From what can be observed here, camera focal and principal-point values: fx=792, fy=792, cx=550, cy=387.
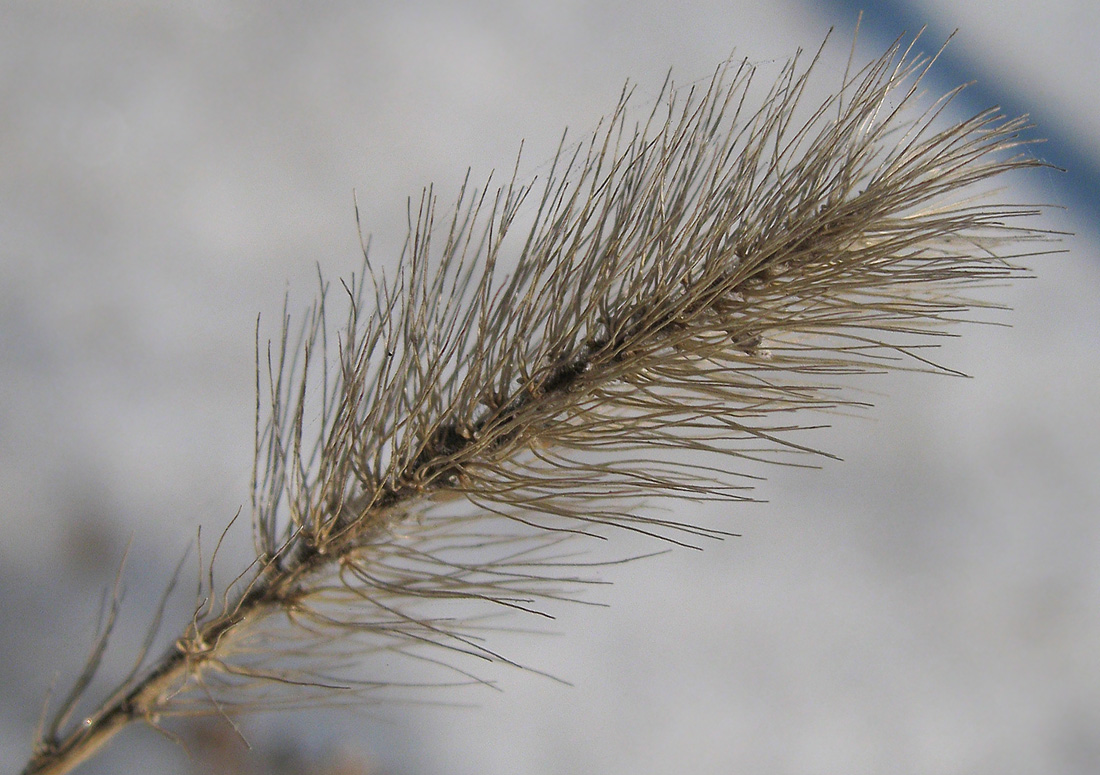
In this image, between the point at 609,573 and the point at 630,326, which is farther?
the point at 609,573

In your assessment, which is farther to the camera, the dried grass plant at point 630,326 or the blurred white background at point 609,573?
the blurred white background at point 609,573

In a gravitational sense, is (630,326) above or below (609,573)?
above

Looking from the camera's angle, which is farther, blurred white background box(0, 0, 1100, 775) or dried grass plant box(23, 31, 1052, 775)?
blurred white background box(0, 0, 1100, 775)

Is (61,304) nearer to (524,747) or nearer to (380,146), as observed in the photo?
(380,146)

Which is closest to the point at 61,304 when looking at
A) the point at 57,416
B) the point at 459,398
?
the point at 57,416

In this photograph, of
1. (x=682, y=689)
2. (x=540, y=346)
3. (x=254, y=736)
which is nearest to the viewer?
(x=540, y=346)

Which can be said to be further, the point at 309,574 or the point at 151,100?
the point at 151,100

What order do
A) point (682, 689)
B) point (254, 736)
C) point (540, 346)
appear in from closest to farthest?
point (540, 346)
point (254, 736)
point (682, 689)

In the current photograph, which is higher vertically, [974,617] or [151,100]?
[151,100]
